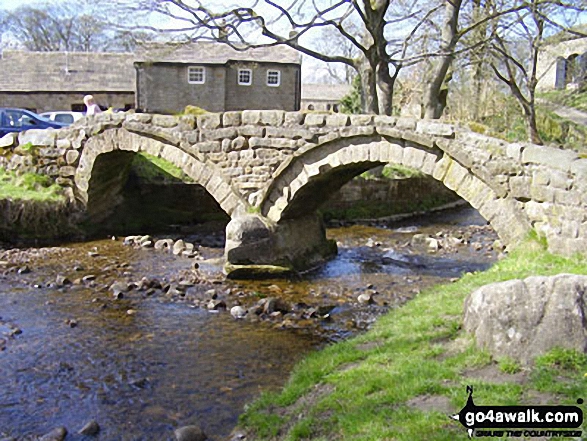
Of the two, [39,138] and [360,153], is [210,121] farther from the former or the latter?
[39,138]

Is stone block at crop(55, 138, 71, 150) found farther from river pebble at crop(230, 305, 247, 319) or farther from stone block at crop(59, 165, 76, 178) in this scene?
river pebble at crop(230, 305, 247, 319)

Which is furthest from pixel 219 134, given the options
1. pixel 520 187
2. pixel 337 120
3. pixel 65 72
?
pixel 65 72

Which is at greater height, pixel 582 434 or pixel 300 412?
pixel 582 434

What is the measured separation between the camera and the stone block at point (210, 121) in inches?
497

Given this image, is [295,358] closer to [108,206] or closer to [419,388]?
[419,388]

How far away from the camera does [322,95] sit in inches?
1992

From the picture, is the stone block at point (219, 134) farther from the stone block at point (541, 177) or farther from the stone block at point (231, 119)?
the stone block at point (541, 177)

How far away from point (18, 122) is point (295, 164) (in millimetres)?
12005

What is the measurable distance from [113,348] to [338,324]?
3.28 metres

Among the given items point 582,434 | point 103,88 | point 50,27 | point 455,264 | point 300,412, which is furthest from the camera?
point 50,27

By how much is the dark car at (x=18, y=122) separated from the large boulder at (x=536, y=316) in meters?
17.9

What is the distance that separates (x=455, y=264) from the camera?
1345 centimetres

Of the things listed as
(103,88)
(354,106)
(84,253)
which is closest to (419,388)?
(84,253)

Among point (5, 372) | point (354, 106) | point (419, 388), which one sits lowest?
point (5, 372)
